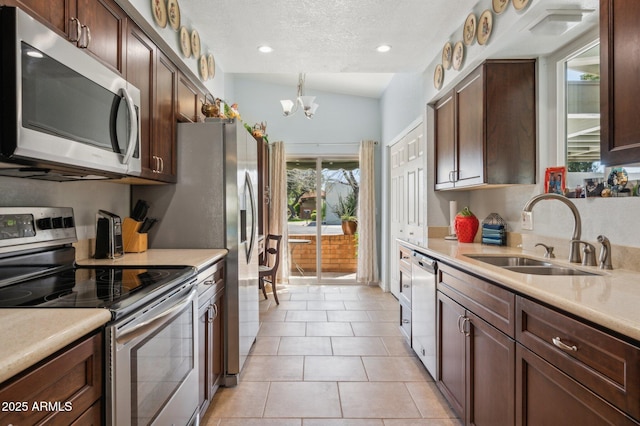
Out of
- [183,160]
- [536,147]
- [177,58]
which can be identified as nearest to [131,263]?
[183,160]

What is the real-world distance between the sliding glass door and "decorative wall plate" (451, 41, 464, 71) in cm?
322

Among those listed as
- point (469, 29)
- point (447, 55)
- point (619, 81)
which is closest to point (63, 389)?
point (619, 81)

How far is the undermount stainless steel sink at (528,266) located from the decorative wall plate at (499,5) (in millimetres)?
1452

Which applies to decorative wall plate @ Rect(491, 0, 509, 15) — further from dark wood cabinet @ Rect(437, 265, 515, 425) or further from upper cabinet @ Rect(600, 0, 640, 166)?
dark wood cabinet @ Rect(437, 265, 515, 425)

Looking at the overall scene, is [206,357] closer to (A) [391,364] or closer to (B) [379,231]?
(A) [391,364]

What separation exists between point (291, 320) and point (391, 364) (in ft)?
4.63

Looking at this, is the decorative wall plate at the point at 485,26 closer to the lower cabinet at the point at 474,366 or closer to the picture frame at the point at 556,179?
the picture frame at the point at 556,179

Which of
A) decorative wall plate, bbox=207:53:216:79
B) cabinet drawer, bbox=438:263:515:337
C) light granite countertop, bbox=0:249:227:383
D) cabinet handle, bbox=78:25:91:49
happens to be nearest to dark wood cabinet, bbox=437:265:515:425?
cabinet drawer, bbox=438:263:515:337

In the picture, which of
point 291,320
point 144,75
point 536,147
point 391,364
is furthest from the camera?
point 291,320

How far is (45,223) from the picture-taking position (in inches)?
68.1

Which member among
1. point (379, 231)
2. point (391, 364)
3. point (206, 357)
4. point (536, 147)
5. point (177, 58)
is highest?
point (177, 58)

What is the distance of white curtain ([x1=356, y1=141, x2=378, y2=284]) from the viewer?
5750mm

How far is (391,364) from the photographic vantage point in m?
2.90

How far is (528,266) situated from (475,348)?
580 millimetres
